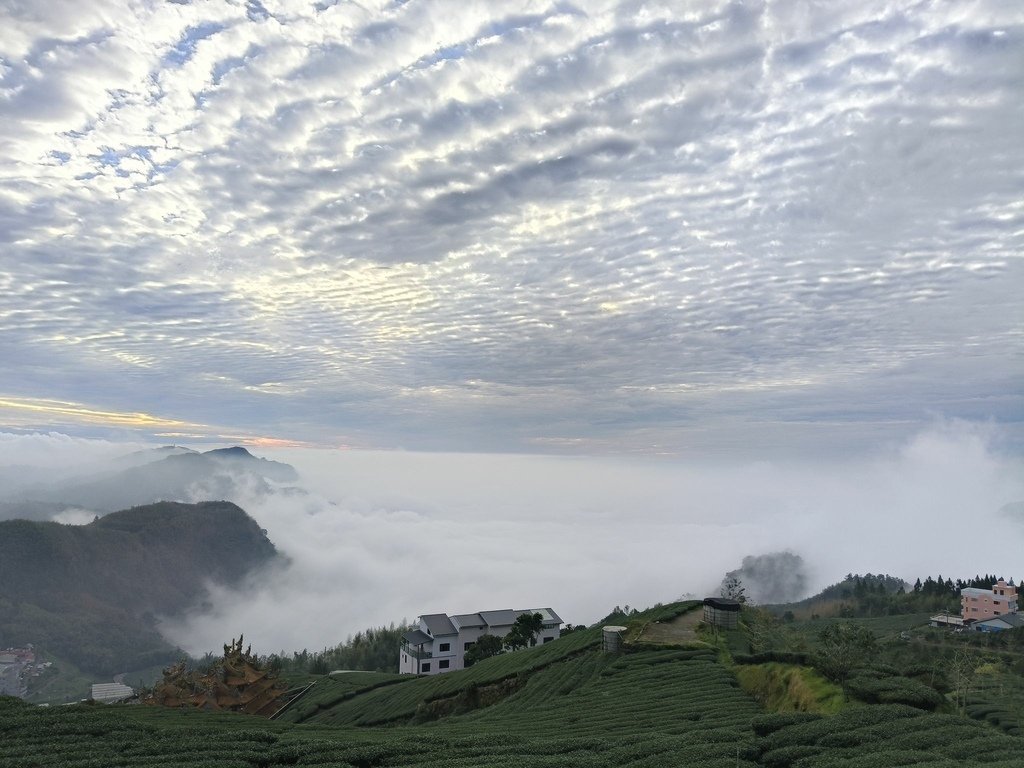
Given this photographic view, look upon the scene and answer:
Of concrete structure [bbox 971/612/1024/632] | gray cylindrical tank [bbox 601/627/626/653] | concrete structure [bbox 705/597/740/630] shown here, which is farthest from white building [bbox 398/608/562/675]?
concrete structure [bbox 971/612/1024/632]

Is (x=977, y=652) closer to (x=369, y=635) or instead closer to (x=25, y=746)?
(x=25, y=746)

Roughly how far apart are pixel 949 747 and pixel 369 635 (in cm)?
14334

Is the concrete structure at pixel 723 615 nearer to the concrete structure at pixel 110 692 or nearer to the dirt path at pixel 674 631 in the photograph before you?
the dirt path at pixel 674 631

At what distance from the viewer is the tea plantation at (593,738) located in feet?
65.7

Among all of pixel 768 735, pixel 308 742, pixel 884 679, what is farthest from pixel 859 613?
pixel 308 742

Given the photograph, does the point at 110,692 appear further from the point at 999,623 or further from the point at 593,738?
the point at 999,623

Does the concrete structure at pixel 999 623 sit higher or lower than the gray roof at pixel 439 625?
lower

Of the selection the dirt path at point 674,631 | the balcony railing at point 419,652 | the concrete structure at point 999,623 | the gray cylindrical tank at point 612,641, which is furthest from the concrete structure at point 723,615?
the concrete structure at point 999,623

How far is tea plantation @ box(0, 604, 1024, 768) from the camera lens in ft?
65.7

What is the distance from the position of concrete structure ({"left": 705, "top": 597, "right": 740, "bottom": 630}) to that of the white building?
138ft

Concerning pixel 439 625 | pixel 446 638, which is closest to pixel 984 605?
pixel 446 638

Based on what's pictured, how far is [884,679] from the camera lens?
27859 millimetres

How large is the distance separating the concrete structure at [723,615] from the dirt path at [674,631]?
1.72m

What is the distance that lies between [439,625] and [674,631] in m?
53.4
